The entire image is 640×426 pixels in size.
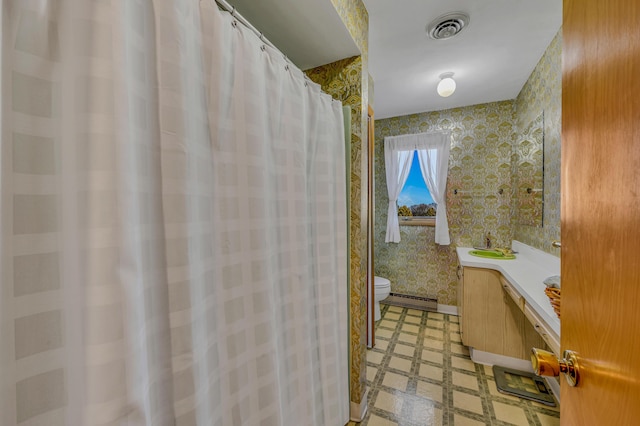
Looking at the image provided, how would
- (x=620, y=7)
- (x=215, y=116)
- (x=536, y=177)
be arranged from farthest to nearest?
(x=536, y=177), (x=215, y=116), (x=620, y=7)

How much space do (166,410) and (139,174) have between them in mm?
596

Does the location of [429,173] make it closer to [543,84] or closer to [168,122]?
[543,84]

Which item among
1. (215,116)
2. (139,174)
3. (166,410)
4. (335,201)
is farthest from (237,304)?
(335,201)


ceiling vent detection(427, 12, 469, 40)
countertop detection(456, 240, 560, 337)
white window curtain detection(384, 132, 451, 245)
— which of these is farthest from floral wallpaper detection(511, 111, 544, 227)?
ceiling vent detection(427, 12, 469, 40)

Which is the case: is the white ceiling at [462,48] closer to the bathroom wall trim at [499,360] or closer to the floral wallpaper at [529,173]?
the floral wallpaper at [529,173]

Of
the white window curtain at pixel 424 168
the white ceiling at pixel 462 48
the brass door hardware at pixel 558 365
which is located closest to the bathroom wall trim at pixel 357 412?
the brass door hardware at pixel 558 365

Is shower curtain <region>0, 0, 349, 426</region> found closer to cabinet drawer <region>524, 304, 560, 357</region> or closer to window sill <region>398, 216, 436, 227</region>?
cabinet drawer <region>524, 304, 560, 357</region>

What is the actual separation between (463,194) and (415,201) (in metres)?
0.57

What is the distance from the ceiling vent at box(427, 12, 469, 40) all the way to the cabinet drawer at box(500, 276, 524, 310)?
6.09 ft

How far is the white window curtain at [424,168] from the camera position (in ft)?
9.95

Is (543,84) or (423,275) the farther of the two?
(423,275)

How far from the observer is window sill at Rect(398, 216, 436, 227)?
319 cm

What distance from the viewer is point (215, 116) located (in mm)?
739

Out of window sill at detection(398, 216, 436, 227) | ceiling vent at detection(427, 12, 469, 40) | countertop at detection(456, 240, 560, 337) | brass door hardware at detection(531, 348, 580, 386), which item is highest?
ceiling vent at detection(427, 12, 469, 40)
